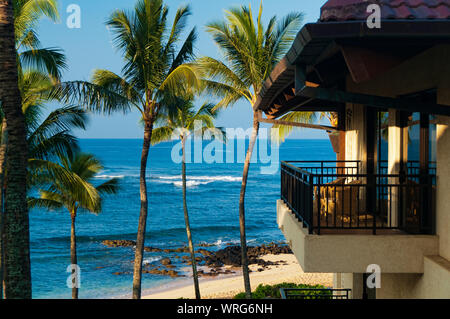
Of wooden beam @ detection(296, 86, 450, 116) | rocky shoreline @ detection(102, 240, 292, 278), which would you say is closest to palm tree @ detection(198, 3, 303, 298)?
rocky shoreline @ detection(102, 240, 292, 278)

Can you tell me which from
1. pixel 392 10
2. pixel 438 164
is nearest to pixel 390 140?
pixel 438 164

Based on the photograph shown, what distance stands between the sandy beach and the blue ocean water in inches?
98.3

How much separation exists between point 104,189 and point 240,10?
9344mm

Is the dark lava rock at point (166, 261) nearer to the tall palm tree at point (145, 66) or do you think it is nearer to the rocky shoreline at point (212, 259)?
the rocky shoreline at point (212, 259)

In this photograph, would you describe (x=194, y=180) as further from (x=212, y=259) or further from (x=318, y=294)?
(x=318, y=294)

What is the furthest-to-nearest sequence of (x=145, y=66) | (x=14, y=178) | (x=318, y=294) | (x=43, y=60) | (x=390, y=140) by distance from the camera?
(x=145, y=66) → (x=43, y=60) → (x=318, y=294) → (x=14, y=178) → (x=390, y=140)

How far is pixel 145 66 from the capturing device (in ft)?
57.0

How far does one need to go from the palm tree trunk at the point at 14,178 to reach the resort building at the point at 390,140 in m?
4.32

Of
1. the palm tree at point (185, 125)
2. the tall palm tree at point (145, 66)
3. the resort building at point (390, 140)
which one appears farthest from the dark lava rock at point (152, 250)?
the resort building at point (390, 140)

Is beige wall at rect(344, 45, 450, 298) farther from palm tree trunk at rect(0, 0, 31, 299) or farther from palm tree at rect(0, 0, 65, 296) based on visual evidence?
palm tree at rect(0, 0, 65, 296)

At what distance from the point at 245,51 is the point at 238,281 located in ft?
50.2

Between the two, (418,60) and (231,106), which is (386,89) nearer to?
(418,60)

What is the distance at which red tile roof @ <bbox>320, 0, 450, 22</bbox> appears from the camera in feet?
13.4

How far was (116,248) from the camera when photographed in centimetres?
4081
